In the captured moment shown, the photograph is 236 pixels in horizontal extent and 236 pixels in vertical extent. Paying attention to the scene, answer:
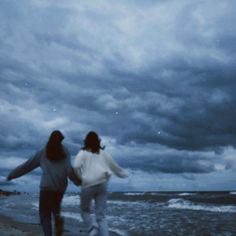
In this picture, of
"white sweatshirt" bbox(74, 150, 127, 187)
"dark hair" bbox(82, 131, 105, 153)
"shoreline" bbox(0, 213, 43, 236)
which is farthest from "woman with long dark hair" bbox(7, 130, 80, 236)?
"shoreline" bbox(0, 213, 43, 236)

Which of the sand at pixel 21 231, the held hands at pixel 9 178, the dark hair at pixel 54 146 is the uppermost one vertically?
the dark hair at pixel 54 146

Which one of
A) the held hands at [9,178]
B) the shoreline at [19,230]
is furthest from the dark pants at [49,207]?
the shoreline at [19,230]

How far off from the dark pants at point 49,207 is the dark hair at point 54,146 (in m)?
0.51

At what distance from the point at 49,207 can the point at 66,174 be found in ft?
1.69

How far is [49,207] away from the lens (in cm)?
570

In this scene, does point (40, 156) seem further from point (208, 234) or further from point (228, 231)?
point (228, 231)

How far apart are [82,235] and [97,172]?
6.67 meters

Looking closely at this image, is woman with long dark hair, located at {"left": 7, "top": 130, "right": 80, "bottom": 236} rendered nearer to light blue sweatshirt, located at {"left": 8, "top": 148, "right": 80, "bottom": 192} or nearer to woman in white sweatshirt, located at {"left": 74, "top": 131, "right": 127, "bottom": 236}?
light blue sweatshirt, located at {"left": 8, "top": 148, "right": 80, "bottom": 192}

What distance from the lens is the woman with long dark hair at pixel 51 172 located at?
18.3 ft

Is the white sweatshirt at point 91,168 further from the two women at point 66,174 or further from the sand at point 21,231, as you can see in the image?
the sand at point 21,231

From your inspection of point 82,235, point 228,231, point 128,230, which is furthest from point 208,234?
point 82,235

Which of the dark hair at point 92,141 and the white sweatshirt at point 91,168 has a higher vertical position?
the dark hair at point 92,141

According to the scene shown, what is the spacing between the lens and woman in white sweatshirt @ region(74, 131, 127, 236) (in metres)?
5.70

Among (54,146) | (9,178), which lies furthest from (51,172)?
(9,178)
